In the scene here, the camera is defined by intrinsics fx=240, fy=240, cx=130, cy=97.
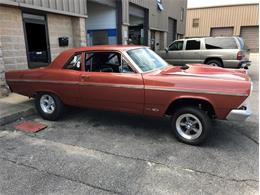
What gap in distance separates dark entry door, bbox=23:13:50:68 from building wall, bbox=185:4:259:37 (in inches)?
1153

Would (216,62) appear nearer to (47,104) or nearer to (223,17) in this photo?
(47,104)

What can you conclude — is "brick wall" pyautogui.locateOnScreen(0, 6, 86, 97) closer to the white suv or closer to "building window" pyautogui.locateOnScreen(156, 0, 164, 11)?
the white suv

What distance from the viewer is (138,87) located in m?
4.18

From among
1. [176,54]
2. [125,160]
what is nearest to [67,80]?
[125,160]

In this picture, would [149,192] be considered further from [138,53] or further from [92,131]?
[138,53]

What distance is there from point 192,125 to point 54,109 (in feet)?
9.64

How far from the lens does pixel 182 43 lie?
38.0 feet

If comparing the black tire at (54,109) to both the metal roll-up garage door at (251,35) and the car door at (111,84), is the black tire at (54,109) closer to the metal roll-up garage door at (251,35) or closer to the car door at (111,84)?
the car door at (111,84)

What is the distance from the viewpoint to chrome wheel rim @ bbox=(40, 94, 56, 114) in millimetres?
5255

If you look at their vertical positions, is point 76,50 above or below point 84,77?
above

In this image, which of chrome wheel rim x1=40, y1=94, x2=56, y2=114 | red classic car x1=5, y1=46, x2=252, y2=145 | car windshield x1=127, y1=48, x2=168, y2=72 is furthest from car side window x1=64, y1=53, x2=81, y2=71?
car windshield x1=127, y1=48, x2=168, y2=72

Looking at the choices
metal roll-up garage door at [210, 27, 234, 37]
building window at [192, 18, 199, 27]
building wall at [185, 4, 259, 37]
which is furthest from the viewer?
building window at [192, 18, 199, 27]

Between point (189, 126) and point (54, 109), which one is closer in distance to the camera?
point (189, 126)

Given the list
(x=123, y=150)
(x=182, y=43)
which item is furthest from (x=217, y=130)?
(x=182, y=43)
